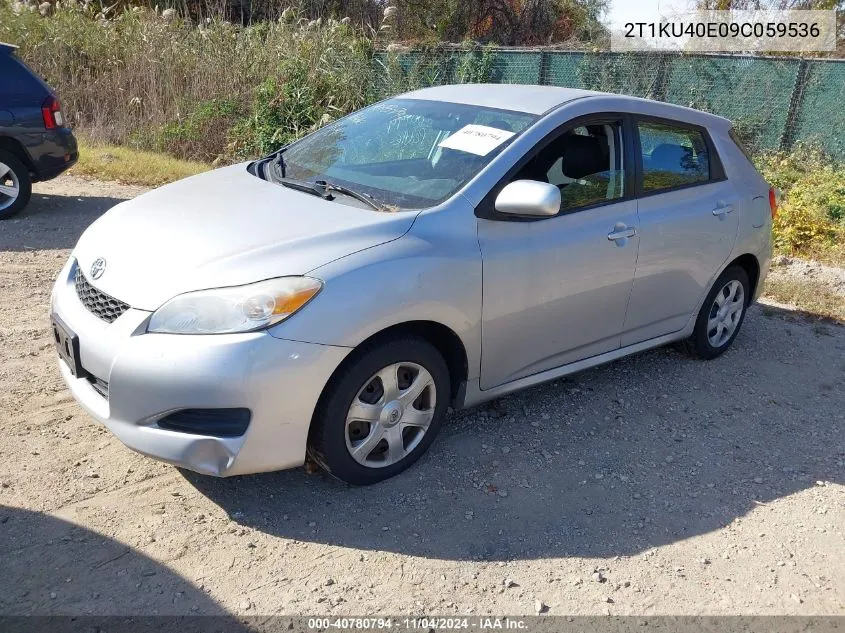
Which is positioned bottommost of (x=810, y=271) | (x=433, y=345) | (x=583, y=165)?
(x=810, y=271)

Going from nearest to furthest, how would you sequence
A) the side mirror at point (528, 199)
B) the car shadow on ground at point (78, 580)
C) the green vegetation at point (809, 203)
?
the car shadow on ground at point (78, 580) → the side mirror at point (528, 199) → the green vegetation at point (809, 203)

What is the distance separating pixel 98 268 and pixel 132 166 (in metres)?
7.66

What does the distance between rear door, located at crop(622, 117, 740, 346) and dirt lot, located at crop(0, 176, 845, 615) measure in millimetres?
572

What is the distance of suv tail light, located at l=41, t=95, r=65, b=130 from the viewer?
7703 millimetres

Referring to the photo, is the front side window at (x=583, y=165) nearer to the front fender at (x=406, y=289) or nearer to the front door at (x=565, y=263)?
the front door at (x=565, y=263)

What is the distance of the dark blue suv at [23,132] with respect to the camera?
296 inches

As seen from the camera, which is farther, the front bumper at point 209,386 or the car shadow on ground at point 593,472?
the car shadow on ground at point 593,472

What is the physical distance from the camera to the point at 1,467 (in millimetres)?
3461

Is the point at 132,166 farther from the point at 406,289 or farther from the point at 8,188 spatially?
the point at 406,289

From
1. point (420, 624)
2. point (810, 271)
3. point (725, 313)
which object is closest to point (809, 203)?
point (810, 271)

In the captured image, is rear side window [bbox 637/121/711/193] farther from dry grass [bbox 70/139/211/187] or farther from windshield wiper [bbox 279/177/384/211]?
dry grass [bbox 70/139/211/187]

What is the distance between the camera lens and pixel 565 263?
12.9 ft

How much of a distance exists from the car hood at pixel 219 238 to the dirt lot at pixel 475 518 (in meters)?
0.91

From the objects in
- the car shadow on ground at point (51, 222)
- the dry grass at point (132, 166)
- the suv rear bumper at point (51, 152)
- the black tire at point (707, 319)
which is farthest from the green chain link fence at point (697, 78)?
the black tire at point (707, 319)
